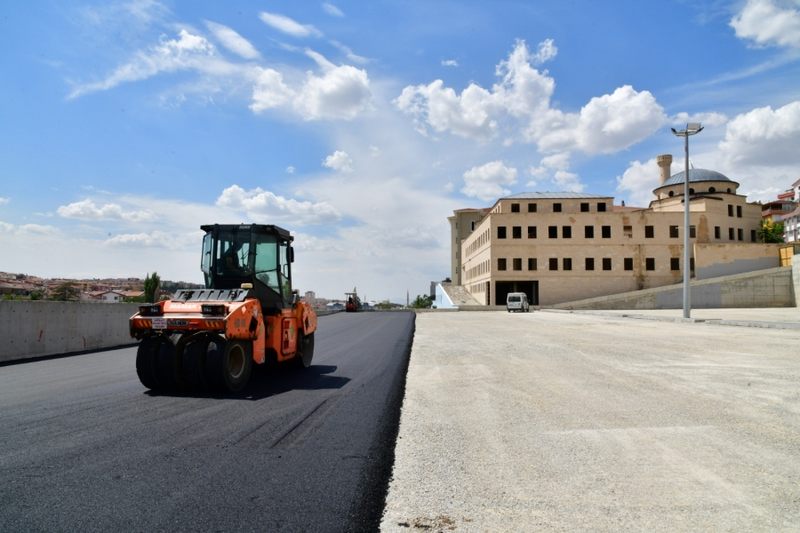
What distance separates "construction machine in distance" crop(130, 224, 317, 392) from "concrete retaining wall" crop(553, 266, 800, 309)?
50092 mm

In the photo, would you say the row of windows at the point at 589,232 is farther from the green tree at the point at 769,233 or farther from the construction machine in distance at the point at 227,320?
the construction machine in distance at the point at 227,320

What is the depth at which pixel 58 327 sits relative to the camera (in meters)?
14.6

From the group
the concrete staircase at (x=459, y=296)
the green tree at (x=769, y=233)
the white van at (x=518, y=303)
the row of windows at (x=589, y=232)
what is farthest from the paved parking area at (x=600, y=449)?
the green tree at (x=769, y=233)

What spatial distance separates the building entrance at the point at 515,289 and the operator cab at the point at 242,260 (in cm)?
5965

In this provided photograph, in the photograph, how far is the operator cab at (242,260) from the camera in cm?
962

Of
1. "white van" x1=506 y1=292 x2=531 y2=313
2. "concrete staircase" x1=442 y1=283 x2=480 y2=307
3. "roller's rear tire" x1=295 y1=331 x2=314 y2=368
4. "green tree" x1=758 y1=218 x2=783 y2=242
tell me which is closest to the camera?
"roller's rear tire" x1=295 y1=331 x2=314 y2=368

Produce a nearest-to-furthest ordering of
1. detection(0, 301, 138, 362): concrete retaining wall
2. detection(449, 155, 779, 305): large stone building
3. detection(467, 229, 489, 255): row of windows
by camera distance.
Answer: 1. detection(0, 301, 138, 362): concrete retaining wall
2. detection(449, 155, 779, 305): large stone building
3. detection(467, 229, 489, 255): row of windows

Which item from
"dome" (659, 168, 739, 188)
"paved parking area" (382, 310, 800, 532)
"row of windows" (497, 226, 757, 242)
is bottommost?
"paved parking area" (382, 310, 800, 532)

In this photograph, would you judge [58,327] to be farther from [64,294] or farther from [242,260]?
[64,294]

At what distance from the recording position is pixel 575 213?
216 ft

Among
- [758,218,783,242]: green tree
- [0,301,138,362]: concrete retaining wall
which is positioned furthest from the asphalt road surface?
[758,218,783,242]: green tree

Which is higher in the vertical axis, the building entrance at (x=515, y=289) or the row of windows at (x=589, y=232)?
the row of windows at (x=589, y=232)

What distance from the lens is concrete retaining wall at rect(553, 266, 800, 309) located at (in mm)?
48312

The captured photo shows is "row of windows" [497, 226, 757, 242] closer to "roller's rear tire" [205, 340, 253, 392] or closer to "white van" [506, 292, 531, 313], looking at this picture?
"white van" [506, 292, 531, 313]
